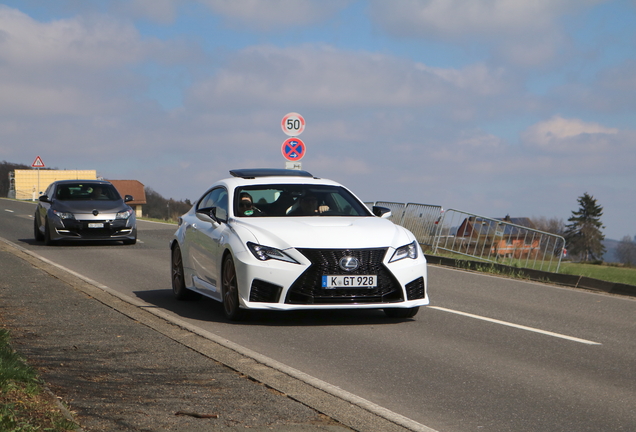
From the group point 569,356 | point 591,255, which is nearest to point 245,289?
point 569,356

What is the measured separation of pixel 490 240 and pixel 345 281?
11.7 metres

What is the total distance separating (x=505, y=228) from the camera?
19.8m

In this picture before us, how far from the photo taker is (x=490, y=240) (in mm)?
19969

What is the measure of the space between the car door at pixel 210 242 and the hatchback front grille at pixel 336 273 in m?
1.23

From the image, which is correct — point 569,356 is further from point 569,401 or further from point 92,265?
point 92,265

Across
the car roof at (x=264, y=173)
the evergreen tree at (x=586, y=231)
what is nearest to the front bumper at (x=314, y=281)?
the car roof at (x=264, y=173)

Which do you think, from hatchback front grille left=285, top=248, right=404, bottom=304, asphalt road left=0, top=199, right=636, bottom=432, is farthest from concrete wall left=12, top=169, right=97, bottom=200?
hatchback front grille left=285, top=248, right=404, bottom=304

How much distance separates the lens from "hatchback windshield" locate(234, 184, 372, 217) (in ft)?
33.1

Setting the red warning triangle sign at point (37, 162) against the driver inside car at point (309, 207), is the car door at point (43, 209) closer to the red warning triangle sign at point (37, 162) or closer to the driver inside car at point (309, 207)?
the driver inside car at point (309, 207)

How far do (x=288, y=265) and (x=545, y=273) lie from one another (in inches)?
319

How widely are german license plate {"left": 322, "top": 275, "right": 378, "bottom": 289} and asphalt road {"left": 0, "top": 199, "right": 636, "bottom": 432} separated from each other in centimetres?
49

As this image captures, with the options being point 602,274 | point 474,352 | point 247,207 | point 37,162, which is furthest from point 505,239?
point 37,162

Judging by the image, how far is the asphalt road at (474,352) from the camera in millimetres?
5832

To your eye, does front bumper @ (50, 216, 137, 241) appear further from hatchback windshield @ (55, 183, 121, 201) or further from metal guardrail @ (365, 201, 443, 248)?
metal guardrail @ (365, 201, 443, 248)
